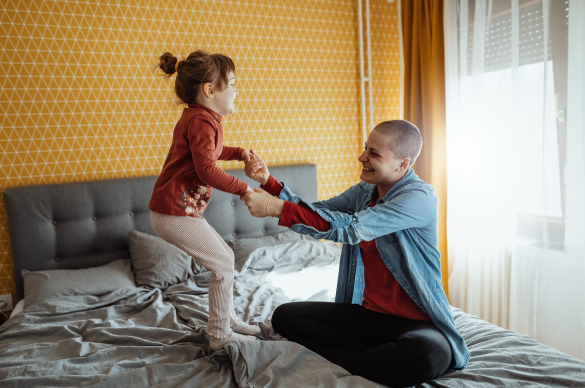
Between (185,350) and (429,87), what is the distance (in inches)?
99.4

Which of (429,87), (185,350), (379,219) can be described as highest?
(429,87)

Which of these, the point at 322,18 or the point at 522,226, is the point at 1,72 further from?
the point at 522,226

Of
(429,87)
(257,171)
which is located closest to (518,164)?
(429,87)

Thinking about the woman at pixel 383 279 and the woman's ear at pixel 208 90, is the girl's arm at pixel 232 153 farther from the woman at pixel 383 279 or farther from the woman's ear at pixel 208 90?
the woman's ear at pixel 208 90

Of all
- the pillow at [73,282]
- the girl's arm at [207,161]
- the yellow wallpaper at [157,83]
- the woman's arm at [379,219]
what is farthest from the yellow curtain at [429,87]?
the pillow at [73,282]

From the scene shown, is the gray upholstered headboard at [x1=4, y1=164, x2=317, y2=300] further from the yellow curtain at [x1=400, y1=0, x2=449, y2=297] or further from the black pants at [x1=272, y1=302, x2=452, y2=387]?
the yellow curtain at [x1=400, y1=0, x2=449, y2=297]

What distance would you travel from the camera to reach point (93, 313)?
2.19m

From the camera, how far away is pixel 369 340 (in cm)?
163

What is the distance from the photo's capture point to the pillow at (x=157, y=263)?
8.41ft

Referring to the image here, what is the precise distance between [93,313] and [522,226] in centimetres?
250

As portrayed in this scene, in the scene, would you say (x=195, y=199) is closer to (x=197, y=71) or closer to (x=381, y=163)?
(x=197, y=71)

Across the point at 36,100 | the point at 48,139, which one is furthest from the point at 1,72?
the point at 48,139

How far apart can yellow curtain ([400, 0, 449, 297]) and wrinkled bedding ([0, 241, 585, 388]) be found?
125 cm

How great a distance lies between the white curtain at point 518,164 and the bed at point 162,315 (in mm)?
876
